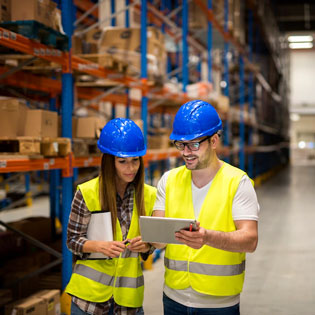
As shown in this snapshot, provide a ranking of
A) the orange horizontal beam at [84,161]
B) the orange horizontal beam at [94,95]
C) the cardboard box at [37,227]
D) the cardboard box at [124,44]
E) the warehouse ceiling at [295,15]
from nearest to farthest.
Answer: the orange horizontal beam at [84,161], the cardboard box at [37,227], the cardboard box at [124,44], the orange horizontal beam at [94,95], the warehouse ceiling at [295,15]

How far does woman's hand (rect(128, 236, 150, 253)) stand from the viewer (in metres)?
2.44

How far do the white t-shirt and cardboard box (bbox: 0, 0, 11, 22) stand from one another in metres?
2.55

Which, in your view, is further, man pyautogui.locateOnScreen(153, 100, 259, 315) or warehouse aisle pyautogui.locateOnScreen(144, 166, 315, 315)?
warehouse aisle pyautogui.locateOnScreen(144, 166, 315, 315)

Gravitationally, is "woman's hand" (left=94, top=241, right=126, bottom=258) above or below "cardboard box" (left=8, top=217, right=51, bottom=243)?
above

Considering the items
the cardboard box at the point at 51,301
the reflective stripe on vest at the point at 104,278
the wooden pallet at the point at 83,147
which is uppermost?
the wooden pallet at the point at 83,147

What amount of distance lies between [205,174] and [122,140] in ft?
1.81

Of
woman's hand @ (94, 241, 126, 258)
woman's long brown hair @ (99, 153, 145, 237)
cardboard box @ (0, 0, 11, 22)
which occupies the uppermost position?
cardboard box @ (0, 0, 11, 22)

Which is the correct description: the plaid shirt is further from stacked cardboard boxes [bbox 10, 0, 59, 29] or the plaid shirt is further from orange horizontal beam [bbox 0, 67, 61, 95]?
orange horizontal beam [bbox 0, 67, 61, 95]

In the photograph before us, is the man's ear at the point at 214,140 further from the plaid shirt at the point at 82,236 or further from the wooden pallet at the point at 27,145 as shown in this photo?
the wooden pallet at the point at 27,145

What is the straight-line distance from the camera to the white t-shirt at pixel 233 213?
7.16ft

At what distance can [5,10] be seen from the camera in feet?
13.2

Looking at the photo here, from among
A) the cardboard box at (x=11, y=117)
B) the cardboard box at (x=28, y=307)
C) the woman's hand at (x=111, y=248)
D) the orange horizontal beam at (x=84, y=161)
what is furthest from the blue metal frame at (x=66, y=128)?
the woman's hand at (x=111, y=248)

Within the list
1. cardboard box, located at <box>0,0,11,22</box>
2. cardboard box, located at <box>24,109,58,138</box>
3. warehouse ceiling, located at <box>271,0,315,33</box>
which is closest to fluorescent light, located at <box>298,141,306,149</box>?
warehouse ceiling, located at <box>271,0,315,33</box>

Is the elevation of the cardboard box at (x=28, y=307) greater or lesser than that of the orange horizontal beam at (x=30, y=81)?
lesser
